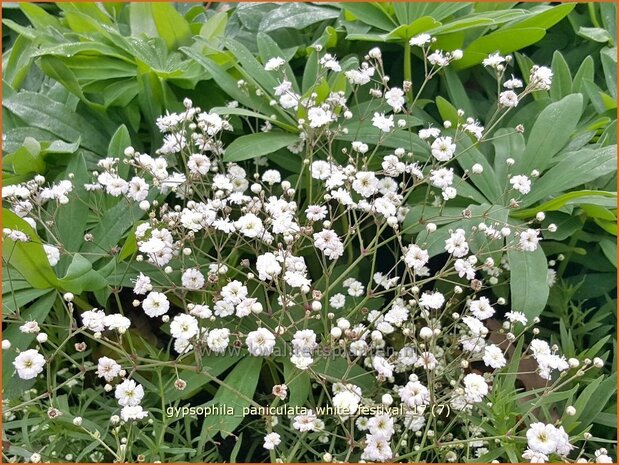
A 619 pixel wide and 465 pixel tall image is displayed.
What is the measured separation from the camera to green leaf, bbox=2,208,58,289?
4.32 feet

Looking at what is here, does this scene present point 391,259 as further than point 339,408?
Yes

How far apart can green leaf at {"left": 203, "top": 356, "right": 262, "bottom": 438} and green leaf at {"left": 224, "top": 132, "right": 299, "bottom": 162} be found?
1.59 feet

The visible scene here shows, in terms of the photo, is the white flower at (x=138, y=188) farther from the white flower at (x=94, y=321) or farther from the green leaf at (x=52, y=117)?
the green leaf at (x=52, y=117)

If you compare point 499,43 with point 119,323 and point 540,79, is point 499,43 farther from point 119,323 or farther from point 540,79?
point 119,323

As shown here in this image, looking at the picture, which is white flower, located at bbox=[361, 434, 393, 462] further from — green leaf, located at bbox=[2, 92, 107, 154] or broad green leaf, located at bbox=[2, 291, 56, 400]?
green leaf, located at bbox=[2, 92, 107, 154]

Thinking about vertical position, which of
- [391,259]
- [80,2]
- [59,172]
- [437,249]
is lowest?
[391,259]

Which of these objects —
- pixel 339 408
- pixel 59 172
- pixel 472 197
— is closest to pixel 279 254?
pixel 339 408

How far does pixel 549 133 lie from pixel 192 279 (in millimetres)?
955

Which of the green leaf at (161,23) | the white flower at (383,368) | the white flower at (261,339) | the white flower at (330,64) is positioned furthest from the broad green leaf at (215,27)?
the white flower at (383,368)

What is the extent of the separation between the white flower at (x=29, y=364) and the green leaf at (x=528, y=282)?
97cm

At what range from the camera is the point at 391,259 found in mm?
1729

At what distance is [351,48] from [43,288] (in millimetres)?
1113

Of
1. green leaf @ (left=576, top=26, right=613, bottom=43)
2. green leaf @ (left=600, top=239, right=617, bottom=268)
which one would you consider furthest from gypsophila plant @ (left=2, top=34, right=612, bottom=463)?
green leaf @ (left=576, top=26, right=613, bottom=43)

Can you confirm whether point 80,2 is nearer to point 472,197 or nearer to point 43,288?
point 43,288
